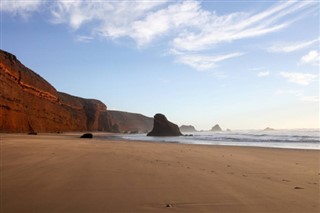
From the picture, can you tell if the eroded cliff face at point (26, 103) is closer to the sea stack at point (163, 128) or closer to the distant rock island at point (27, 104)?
the distant rock island at point (27, 104)

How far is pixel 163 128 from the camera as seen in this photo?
76375mm

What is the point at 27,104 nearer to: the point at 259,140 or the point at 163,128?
the point at 163,128

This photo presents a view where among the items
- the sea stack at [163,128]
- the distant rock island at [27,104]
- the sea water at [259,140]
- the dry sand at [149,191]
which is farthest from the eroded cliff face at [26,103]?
the dry sand at [149,191]

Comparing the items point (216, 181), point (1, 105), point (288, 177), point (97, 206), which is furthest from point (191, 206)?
point (1, 105)

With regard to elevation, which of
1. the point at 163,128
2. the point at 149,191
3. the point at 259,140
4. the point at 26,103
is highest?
the point at 26,103

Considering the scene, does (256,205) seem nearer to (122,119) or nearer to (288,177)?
(288,177)

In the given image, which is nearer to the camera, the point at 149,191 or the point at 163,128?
the point at 149,191

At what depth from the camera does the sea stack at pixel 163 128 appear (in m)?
75.1

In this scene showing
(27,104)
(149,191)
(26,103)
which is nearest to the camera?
(149,191)

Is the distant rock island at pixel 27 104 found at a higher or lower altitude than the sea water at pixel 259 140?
higher

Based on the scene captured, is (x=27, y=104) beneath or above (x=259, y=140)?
above

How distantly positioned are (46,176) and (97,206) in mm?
2526

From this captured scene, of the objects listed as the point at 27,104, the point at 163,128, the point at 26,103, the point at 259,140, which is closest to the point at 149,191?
the point at 259,140

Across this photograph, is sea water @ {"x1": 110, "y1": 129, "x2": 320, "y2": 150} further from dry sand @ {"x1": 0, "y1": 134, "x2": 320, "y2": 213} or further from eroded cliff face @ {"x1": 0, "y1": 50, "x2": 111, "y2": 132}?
dry sand @ {"x1": 0, "y1": 134, "x2": 320, "y2": 213}
